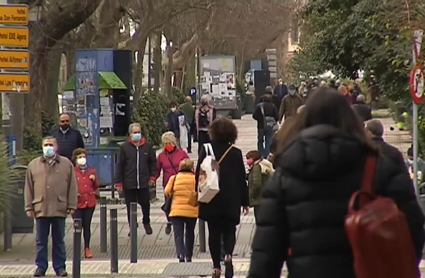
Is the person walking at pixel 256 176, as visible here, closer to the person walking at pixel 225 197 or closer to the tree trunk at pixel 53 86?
the person walking at pixel 225 197

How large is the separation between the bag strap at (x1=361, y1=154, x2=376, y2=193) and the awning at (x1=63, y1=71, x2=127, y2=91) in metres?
16.7

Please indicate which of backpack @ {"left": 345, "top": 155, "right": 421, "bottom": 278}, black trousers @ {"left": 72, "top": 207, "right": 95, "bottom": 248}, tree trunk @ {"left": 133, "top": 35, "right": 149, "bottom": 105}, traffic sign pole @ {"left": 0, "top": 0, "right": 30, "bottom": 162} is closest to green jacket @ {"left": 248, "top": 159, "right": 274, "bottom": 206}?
black trousers @ {"left": 72, "top": 207, "right": 95, "bottom": 248}

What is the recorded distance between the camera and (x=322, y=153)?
4859 millimetres

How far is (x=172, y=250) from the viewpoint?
14.6 m

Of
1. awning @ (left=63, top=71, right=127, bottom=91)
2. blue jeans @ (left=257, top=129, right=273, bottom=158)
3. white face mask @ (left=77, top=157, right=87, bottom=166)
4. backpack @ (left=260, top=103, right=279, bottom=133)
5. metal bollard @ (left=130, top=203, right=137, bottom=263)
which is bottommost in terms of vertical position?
metal bollard @ (left=130, top=203, right=137, bottom=263)

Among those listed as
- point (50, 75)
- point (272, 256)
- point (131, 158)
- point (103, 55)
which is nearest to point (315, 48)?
point (50, 75)

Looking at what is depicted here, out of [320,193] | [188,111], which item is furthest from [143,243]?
[188,111]

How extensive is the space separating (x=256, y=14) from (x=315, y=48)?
17.8 meters

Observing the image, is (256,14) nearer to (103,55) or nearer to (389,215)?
(103,55)

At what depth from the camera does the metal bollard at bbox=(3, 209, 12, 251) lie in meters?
14.0

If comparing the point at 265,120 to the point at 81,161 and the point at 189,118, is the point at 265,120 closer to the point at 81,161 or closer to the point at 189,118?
the point at 189,118

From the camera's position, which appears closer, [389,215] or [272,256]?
[389,215]

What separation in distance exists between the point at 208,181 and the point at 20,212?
531 cm

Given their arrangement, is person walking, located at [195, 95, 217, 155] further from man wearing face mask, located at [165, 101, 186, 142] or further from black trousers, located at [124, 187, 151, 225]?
black trousers, located at [124, 187, 151, 225]
